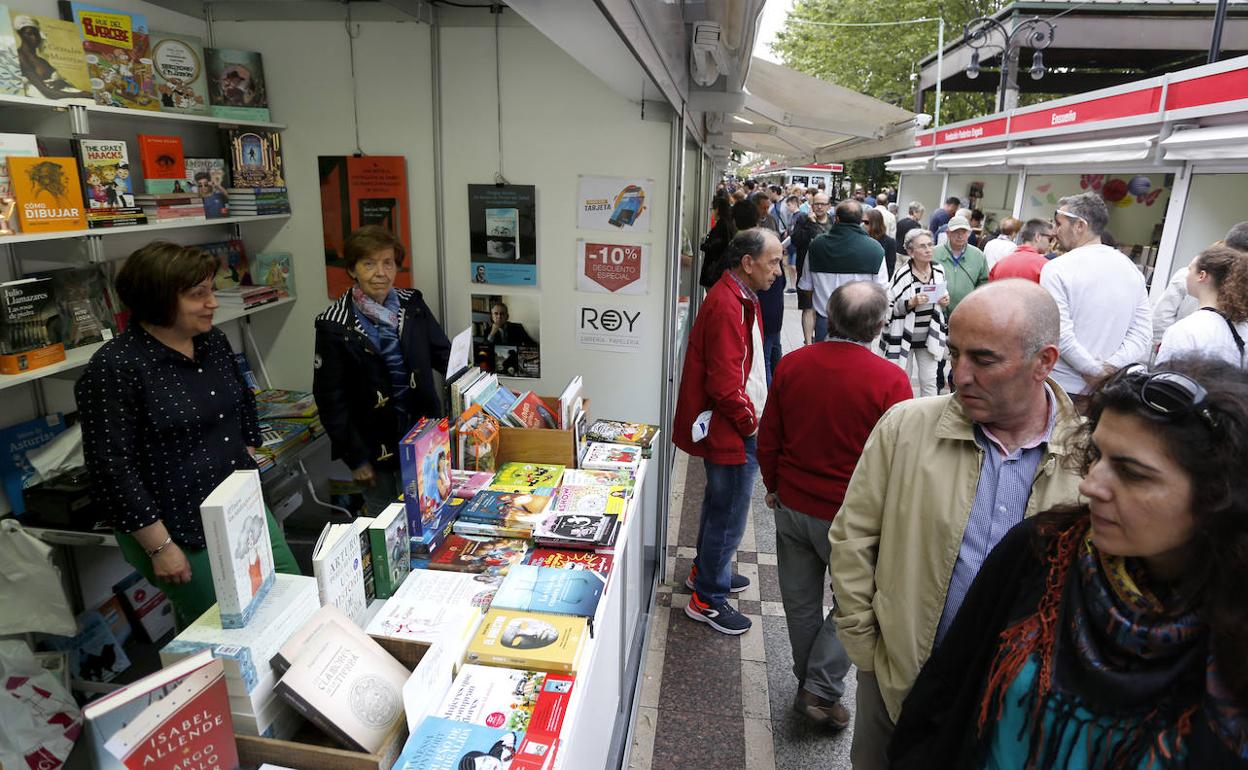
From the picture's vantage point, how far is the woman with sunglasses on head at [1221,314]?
2.99 m

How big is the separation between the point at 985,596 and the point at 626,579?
1384mm

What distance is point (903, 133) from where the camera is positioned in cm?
675

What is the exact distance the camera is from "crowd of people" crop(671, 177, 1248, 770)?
41.6 inches

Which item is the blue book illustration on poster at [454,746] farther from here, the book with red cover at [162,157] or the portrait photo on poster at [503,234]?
the book with red cover at [162,157]

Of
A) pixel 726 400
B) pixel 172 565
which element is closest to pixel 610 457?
pixel 726 400

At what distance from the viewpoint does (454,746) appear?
4.45 ft

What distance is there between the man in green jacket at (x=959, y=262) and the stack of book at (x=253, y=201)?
16.6 feet

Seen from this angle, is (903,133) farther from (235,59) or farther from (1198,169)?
(235,59)

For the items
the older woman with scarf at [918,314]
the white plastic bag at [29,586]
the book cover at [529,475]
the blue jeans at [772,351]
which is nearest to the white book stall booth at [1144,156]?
the older woman with scarf at [918,314]

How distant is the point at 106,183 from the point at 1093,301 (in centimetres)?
487

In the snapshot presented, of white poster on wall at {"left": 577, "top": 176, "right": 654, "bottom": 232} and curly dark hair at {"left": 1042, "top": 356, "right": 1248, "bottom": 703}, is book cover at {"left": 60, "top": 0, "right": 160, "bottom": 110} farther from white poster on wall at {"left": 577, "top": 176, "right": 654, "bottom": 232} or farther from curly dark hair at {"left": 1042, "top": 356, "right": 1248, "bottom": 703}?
curly dark hair at {"left": 1042, "top": 356, "right": 1248, "bottom": 703}

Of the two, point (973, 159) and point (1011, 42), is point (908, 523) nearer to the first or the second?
point (973, 159)

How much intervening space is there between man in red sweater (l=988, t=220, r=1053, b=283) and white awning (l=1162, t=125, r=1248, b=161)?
1425 mm

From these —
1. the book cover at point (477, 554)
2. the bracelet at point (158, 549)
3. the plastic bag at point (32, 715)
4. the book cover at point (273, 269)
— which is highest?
the book cover at point (273, 269)
